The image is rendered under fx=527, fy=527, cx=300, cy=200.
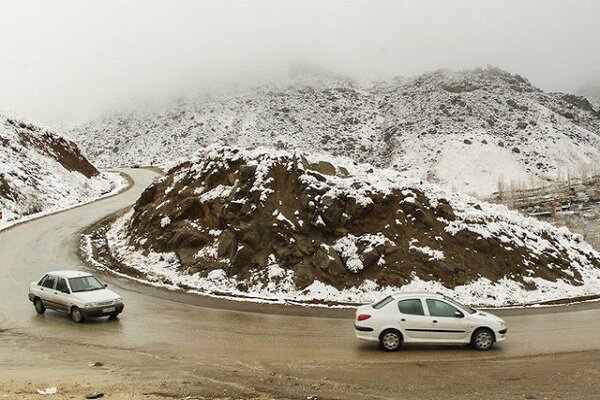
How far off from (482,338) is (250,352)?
6160 mm

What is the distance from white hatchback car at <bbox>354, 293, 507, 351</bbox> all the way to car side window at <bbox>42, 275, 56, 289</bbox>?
10662mm

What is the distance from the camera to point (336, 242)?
2300 centimetres

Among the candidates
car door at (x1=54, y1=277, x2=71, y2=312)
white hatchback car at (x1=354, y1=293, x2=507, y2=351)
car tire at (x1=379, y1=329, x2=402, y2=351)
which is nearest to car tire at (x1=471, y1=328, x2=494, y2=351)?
white hatchback car at (x1=354, y1=293, x2=507, y2=351)

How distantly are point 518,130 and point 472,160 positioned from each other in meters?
14.4

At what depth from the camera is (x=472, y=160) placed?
75.3 meters

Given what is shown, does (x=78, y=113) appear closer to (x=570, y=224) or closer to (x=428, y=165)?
(x=428, y=165)

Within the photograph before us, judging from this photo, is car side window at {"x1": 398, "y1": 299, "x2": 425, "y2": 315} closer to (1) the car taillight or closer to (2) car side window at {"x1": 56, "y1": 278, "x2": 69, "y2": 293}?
(1) the car taillight

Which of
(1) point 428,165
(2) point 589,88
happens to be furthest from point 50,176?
(2) point 589,88

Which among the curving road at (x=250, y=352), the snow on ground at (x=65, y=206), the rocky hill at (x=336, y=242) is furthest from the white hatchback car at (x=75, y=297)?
the snow on ground at (x=65, y=206)

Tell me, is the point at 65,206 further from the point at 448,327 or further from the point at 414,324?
the point at 448,327

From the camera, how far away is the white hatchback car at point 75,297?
55.3 ft

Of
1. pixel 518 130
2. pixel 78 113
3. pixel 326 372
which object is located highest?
pixel 78 113

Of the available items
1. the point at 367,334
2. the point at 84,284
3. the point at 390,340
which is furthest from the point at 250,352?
the point at 84,284

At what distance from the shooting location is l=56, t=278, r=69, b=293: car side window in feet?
57.5
